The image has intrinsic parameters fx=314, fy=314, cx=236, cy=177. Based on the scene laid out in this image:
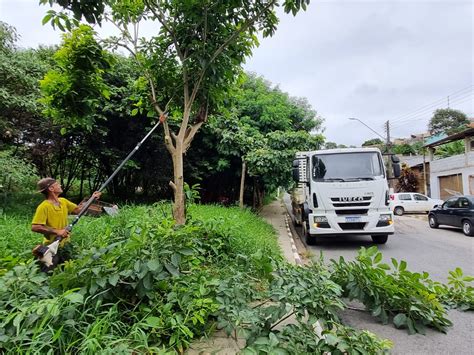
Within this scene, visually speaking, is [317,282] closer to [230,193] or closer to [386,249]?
[386,249]

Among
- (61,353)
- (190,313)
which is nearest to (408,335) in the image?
(190,313)

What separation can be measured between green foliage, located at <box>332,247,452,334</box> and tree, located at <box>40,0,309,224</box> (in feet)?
7.55

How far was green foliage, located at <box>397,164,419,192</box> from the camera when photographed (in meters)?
26.1

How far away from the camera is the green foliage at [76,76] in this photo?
3.91 meters

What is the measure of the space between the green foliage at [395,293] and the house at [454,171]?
18.8 meters

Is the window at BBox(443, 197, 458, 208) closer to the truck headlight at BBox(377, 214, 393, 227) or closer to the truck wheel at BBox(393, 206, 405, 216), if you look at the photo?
the truck headlight at BBox(377, 214, 393, 227)

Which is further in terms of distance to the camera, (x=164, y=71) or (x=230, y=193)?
(x=230, y=193)

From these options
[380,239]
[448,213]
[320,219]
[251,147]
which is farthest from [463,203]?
[251,147]

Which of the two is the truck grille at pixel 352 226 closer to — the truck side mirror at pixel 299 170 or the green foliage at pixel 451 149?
the truck side mirror at pixel 299 170

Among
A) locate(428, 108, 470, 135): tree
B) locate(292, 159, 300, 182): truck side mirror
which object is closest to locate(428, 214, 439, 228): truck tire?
locate(292, 159, 300, 182): truck side mirror

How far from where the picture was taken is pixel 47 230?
3512 mm

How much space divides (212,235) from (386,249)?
575cm

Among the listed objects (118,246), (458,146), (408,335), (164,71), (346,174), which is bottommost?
(408,335)

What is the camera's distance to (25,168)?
7.09 meters
